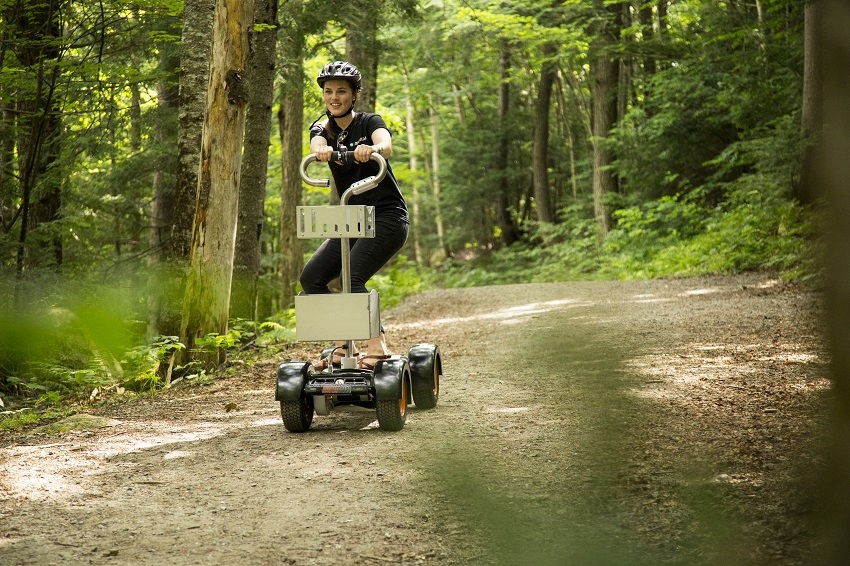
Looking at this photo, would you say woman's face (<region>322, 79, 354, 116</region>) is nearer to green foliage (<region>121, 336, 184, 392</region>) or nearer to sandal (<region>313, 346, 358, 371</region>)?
sandal (<region>313, 346, 358, 371</region>)

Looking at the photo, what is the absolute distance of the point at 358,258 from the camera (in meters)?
5.67

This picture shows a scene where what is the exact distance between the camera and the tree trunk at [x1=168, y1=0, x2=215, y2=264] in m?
9.53

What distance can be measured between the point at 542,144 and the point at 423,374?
2504 cm

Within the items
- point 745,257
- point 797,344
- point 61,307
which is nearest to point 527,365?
point 797,344

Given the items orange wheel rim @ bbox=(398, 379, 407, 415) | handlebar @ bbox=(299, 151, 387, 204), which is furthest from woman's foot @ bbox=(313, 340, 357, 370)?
handlebar @ bbox=(299, 151, 387, 204)

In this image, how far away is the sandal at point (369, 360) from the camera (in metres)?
5.76

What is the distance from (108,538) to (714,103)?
18.7 metres

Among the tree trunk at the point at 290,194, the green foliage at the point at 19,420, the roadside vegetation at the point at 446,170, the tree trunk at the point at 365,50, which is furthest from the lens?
the tree trunk at the point at 290,194

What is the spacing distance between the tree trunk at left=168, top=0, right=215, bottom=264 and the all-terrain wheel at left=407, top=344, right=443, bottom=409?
432cm

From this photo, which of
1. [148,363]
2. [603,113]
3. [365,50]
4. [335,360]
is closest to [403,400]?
[335,360]

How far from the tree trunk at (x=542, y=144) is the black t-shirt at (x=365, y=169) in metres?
24.4

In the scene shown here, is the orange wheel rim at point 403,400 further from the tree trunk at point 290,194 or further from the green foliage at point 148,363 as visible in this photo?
the tree trunk at point 290,194

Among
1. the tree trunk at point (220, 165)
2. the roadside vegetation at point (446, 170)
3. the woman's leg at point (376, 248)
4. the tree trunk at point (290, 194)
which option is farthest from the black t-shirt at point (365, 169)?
the tree trunk at point (290, 194)

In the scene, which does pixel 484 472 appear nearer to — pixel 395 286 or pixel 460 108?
pixel 395 286
